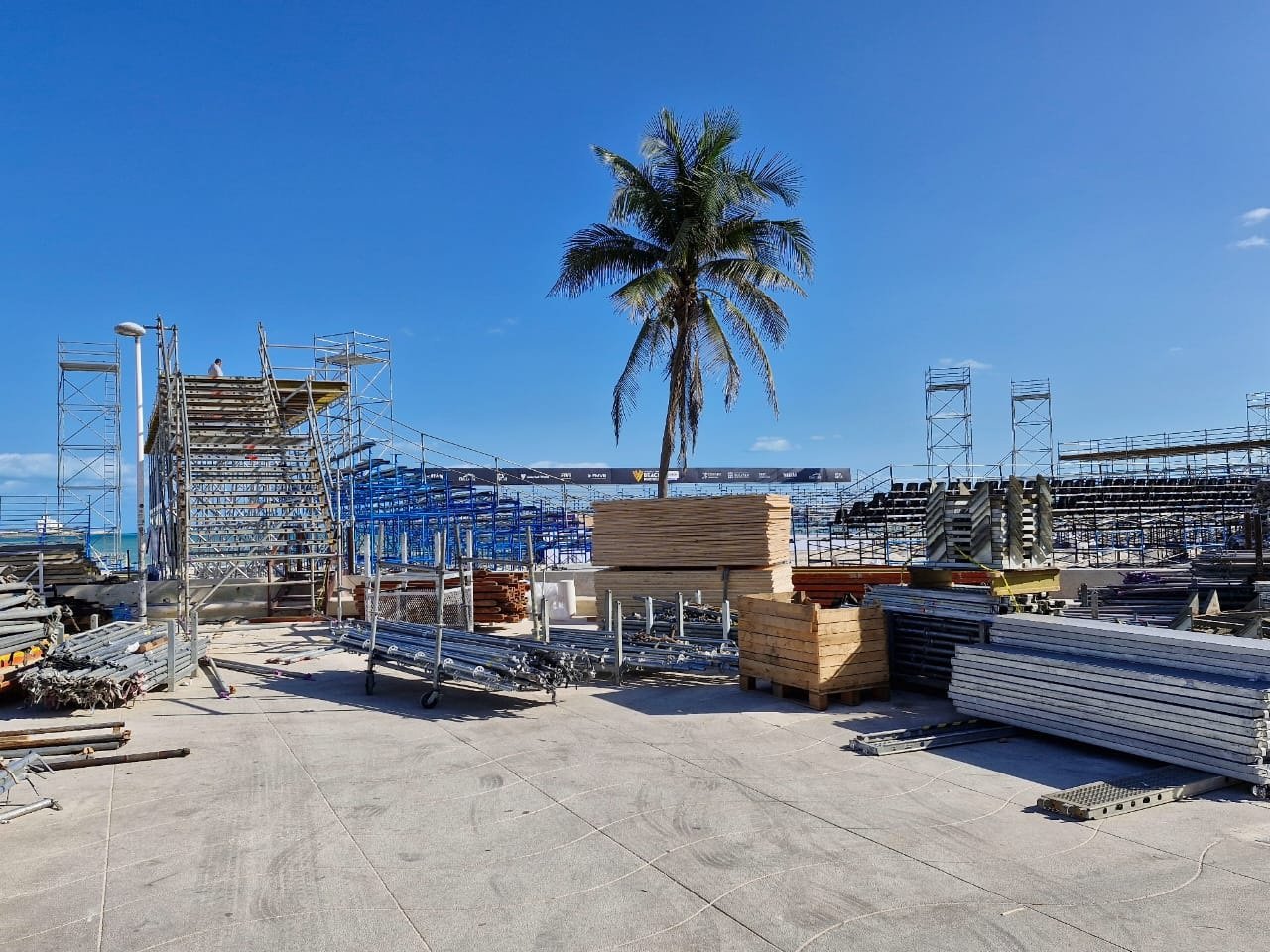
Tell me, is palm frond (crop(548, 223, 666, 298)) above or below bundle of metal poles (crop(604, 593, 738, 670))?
above

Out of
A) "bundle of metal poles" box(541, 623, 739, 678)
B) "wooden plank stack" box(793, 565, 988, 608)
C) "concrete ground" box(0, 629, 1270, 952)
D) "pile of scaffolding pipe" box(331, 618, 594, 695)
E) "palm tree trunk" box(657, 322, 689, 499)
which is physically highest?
"palm tree trunk" box(657, 322, 689, 499)

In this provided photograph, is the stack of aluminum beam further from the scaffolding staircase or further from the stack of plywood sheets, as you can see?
the scaffolding staircase

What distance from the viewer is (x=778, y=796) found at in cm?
726

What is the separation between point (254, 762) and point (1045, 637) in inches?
307

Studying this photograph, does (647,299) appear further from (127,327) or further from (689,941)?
(689,941)

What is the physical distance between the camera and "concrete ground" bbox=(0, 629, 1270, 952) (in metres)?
4.94

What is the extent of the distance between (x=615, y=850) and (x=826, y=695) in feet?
16.5

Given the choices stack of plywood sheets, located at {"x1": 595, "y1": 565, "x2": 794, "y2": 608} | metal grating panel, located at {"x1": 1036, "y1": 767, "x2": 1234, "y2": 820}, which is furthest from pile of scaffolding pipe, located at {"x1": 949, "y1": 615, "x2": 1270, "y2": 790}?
stack of plywood sheets, located at {"x1": 595, "y1": 565, "x2": 794, "y2": 608}

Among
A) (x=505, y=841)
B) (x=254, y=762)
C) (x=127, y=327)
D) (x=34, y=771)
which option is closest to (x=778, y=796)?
(x=505, y=841)

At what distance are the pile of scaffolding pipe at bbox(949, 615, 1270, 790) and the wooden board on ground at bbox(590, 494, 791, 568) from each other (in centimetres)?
634

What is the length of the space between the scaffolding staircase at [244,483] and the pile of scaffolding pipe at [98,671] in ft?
18.1

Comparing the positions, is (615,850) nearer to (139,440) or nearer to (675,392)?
(675,392)

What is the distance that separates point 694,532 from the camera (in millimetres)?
16703

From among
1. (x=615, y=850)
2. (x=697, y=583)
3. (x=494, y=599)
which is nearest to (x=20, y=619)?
(x=494, y=599)
